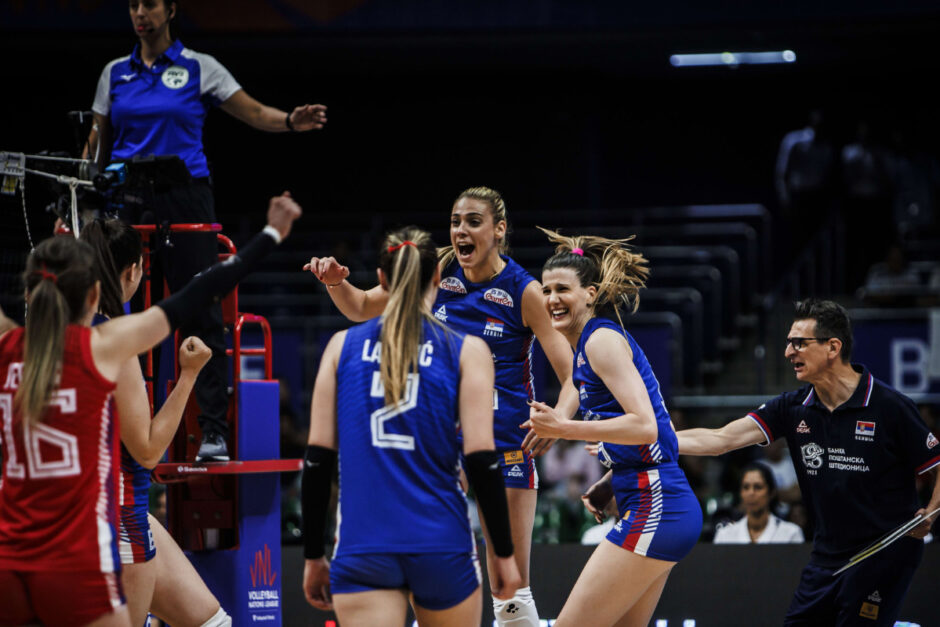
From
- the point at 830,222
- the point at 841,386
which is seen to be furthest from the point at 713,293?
the point at 841,386

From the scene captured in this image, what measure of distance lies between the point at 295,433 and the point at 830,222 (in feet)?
28.4

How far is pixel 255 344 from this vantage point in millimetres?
11234

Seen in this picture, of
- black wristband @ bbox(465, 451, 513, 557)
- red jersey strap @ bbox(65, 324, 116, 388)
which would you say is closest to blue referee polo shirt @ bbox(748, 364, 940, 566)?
black wristband @ bbox(465, 451, 513, 557)

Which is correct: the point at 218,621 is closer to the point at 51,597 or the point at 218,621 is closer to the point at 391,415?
the point at 51,597

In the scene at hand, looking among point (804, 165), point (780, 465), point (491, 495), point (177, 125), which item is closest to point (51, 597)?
point (491, 495)

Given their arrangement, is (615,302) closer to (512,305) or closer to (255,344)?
(512,305)

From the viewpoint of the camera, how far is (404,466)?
3.61 metres

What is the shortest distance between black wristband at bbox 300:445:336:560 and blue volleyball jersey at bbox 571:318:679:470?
155cm

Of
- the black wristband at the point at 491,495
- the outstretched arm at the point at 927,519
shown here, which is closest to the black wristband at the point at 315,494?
the black wristband at the point at 491,495

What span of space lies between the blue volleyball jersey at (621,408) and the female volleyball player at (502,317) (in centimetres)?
57

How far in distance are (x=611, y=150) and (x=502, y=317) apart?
36.0ft

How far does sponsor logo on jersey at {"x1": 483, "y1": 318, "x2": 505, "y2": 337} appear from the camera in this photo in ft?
18.7

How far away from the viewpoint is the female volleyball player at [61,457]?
3414 mm

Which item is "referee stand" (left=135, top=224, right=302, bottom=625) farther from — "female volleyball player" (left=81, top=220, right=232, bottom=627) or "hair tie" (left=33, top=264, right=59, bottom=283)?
"hair tie" (left=33, top=264, right=59, bottom=283)
